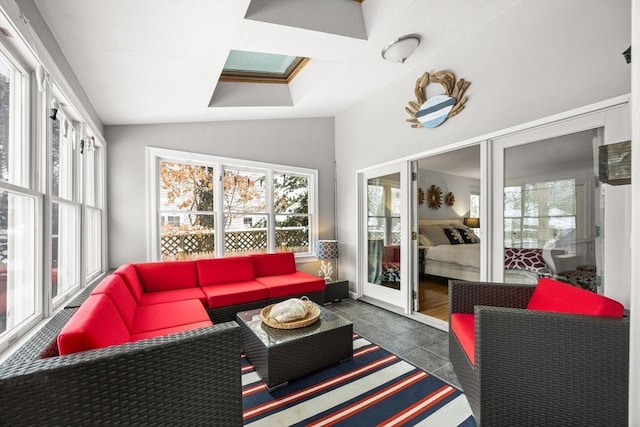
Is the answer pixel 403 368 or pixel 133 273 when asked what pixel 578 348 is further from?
pixel 133 273

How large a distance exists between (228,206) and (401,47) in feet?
9.90

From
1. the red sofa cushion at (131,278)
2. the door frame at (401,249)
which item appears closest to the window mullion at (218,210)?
the red sofa cushion at (131,278)

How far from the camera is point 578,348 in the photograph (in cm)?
137

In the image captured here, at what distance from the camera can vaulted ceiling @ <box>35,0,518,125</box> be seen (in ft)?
6.15

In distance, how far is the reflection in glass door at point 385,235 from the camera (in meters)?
A: 3.59

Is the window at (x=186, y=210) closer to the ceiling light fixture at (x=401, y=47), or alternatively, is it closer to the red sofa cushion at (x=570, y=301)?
the ceiling light fixture at (x=401, y=47)

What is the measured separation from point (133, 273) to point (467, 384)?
310 cm

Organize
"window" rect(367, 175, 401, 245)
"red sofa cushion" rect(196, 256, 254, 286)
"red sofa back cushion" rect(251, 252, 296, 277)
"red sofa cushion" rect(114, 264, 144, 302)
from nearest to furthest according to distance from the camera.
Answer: "red sofa cushion" rect(114, 264, 144, 302) → "red sofa cushion" rect(196, 256, 254, 286) → "window" rect(367, 175, 401, 245) → "red sofa back cushion" rect(251, 252, 296, 277)

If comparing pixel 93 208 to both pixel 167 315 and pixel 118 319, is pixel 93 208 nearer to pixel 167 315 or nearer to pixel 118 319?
pixel 167 315

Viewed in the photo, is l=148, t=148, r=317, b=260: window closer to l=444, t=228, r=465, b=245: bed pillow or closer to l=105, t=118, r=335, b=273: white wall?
l=105, t=118, r=335, b=273: white wall

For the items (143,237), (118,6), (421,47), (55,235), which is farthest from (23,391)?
(421,47)

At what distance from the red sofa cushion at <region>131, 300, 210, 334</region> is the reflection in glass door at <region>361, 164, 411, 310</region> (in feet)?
7.88

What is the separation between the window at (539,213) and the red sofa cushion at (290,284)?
7.13 ft

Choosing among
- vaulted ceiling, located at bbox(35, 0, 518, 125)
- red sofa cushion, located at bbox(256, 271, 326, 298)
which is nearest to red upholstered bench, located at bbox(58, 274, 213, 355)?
red sofa cushion, located at bbox(256, 271, 326, 298)
